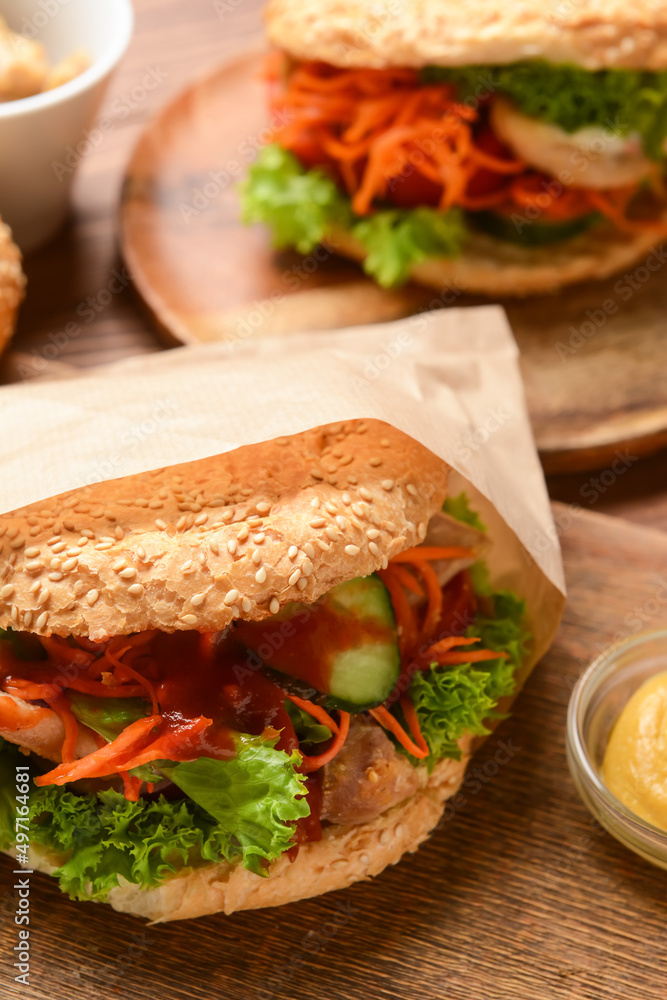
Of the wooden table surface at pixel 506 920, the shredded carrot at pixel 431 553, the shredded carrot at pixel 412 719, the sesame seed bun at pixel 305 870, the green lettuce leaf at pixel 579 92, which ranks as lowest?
the wooden table surface at pixel 506 920

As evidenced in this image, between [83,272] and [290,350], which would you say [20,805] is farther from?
[83,272]

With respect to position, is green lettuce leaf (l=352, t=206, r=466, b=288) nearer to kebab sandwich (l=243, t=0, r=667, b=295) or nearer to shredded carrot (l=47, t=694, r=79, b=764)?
A: kebab sandwich (l=243, t=0, r=667, b=295)

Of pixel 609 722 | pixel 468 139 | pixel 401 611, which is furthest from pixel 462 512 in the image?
pixel 468 139

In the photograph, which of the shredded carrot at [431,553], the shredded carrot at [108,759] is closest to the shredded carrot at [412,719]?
the shredded carrot at [431,553]

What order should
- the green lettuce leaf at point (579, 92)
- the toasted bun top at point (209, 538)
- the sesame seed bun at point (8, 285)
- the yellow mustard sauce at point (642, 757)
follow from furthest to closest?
1. the green lettuce leaf at point (579, 92)
2. the sesame seed bun at point (8, 285)
3. the yellow mustard sauce at point (642, 757)
4. the toasted bun top at point (209, 538)

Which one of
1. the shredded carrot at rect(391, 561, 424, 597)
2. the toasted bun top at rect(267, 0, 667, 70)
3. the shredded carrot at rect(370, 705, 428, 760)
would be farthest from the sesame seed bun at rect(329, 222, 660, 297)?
the shredded carrot at rect(370, 705, 428, 760)

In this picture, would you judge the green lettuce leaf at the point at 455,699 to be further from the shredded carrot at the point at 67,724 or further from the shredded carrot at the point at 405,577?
the shredded carrot at the point at 67,724

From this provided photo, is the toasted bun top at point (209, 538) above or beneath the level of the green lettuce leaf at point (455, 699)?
above
